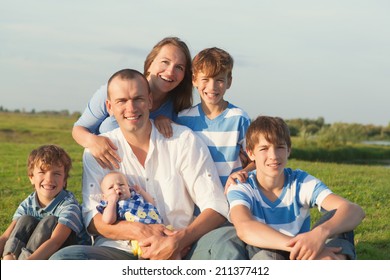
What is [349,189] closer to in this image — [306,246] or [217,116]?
[217,116]

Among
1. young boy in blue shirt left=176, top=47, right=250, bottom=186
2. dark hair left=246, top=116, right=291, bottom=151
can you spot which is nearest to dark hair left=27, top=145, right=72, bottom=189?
young boy in blue shirt left=176, top=47, right=250, bottom=186

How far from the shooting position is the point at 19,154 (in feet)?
54.6

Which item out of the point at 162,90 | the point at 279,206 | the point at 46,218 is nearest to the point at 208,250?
the point at 279,206

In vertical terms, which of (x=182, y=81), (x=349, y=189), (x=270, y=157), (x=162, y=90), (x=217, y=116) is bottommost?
(x=349, y=189)

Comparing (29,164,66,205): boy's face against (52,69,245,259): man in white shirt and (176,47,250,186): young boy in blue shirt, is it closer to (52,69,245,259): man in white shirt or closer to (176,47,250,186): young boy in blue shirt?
(52,69,245,259): man in white shirt

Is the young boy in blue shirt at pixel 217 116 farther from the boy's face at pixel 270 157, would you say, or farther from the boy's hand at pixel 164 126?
the boy's face at pixel 270 157

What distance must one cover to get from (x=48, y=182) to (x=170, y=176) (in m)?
1.08

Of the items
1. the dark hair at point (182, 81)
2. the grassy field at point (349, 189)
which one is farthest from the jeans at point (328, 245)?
the grassy field at point (349, 189)

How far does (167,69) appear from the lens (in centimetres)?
529

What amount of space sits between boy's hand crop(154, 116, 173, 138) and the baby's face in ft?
1.67

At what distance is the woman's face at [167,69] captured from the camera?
5.29 m

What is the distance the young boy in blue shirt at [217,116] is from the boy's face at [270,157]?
635 mm

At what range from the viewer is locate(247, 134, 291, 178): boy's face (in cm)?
438
